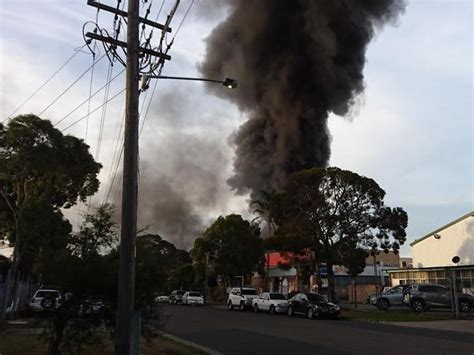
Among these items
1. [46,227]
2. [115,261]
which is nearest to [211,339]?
[115,261]

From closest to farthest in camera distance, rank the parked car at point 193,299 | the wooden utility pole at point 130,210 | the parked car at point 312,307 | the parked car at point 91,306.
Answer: the wooden utility pole at point 130,210
the parked car at point 91,306
the parked car at point 312,307
the parked car at point 193,299

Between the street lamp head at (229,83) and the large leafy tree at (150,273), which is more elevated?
the street lamp head at (229,83)

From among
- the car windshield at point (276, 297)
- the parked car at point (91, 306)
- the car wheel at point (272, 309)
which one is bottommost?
the car wheel at point (272, 309)

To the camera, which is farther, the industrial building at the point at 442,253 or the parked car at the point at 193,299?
the parked car at the point at 193,299

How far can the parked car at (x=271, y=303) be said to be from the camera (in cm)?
3136

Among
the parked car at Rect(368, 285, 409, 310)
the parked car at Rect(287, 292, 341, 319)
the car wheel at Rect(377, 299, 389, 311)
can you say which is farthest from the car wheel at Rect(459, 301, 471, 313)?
the parked car at Rect(287, 292, 341, 319)

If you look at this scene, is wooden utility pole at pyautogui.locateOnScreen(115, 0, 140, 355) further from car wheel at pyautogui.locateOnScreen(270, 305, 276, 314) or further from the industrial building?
the industrial building

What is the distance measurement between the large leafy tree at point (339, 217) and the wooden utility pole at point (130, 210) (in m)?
25.7

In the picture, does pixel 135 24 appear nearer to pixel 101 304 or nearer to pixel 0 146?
pixel 101 304

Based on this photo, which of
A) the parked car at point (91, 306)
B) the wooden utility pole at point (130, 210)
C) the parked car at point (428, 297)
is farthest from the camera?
the parked car at point (428, 297)

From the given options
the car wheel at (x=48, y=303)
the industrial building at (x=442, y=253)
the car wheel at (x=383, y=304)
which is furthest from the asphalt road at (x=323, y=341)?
the industrial building at (x=442, y=253)

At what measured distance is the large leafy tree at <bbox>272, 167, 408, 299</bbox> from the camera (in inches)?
1332

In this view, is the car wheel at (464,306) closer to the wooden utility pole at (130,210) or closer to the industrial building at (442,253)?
the industrial building at (442,253)

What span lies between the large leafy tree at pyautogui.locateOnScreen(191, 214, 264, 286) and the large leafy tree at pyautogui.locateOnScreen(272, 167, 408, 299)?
14024mm
